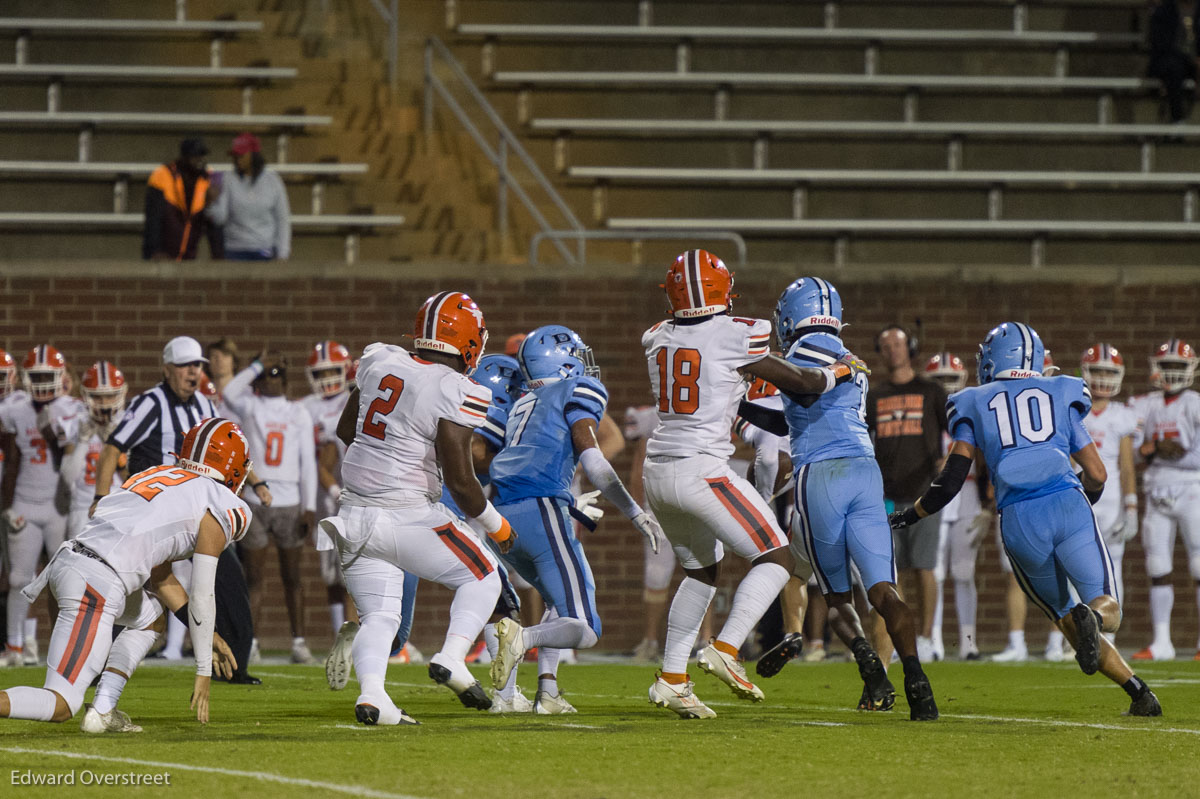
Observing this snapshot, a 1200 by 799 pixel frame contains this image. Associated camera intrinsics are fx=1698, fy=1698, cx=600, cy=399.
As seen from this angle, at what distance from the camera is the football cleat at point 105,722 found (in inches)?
266

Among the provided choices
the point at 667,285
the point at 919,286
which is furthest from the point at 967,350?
the point at 667,285

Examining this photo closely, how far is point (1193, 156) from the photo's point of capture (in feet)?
54.1

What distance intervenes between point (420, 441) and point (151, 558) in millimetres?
1166

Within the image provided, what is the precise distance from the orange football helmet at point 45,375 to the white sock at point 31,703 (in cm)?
581

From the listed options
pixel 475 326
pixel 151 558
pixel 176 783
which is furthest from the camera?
pixel 475 326

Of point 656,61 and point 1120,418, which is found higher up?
point 656,61

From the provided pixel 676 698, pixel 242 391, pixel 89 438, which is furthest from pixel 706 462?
pixel 89 438

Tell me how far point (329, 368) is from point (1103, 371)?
566cm

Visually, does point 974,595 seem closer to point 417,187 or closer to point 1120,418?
point 1120,418

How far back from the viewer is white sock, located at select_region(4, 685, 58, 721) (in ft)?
20.4

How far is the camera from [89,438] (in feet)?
38.5

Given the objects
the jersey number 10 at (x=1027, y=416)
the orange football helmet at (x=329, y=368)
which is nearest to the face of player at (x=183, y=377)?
the orange football helmet at (x=329, y=368)

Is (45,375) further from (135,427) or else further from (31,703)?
(31,703)

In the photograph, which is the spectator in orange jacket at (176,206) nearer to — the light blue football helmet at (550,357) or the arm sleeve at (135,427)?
the arm sleeve at (135,427)
